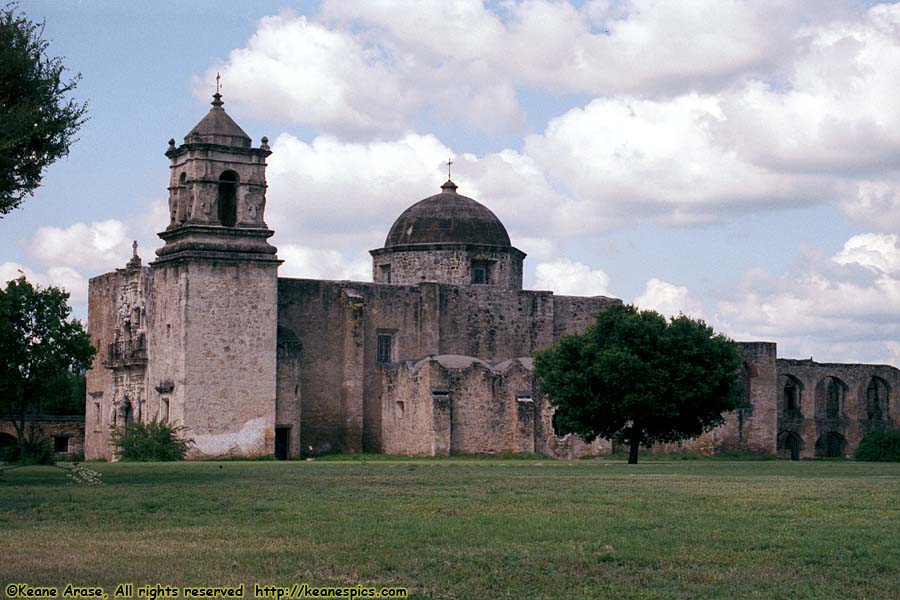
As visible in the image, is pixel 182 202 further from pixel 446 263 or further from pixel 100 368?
pixel 446 263

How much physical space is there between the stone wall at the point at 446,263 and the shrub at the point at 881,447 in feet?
48.9

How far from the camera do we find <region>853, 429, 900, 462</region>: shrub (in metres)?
56.3

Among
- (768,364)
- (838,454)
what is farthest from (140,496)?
(838,454)

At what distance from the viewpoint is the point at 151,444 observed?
45.3m

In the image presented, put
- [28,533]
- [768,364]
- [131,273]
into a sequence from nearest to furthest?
1. [28,533]
2. [131,273]
3. [768,364]

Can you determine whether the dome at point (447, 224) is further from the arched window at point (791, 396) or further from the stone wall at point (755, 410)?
the arched window at point (791, 396)

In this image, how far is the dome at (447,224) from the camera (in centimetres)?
5912

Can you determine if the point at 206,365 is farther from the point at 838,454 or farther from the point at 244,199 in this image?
the point at 838,454

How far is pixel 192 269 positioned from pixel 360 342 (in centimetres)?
778

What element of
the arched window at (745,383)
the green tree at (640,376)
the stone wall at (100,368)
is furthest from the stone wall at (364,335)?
the green tree at (640,376)

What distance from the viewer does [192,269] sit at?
48250 millimetres

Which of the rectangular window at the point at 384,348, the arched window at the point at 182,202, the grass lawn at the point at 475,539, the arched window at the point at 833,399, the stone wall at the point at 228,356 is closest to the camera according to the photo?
A: the grass lawn at the point at 475,539

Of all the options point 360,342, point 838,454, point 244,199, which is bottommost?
point 838,454

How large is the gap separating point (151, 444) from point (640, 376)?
1551 cm
